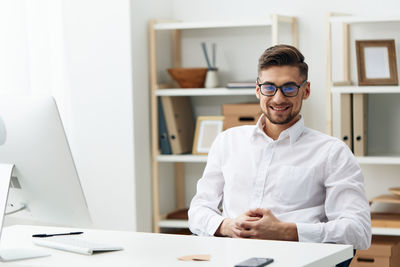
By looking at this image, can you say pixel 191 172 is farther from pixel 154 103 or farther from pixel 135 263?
pixel 135 263

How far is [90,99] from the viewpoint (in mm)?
3707

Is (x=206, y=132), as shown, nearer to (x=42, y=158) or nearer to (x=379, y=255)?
(x=379, y=255)

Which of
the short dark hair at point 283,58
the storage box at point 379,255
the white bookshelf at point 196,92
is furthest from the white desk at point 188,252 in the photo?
the white bookshelf at point 196,92

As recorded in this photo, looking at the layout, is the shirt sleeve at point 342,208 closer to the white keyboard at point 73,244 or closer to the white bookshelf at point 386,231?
the white keyboard at point 73,244

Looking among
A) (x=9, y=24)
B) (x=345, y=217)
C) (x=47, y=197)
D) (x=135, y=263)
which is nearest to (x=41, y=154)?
(x=47, y=197)

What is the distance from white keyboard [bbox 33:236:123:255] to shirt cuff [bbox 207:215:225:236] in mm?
430

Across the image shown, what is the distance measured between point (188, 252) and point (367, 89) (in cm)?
189

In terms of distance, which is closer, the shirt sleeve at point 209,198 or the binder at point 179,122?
the shirt sleeve at point 209,198

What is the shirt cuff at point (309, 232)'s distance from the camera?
2.12m

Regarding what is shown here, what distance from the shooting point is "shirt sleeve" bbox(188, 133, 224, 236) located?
2.28 m

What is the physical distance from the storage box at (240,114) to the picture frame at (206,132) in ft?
0.33

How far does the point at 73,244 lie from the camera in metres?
1.89

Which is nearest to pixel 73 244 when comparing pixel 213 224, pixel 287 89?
pixel 213 224

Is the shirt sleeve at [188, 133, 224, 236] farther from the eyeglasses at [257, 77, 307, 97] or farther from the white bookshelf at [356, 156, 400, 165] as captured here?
the white bookshelf at [356, 156, 400, 165]
